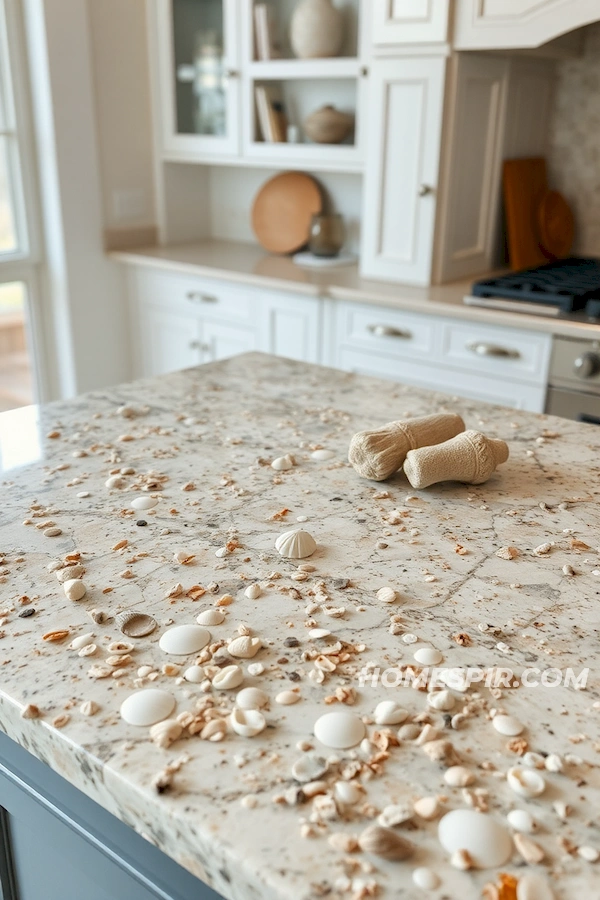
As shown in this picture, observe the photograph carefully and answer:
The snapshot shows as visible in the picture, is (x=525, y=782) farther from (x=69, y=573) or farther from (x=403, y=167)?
(x=403, y=167)

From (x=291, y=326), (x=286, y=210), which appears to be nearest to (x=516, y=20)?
(x=291, y=326)

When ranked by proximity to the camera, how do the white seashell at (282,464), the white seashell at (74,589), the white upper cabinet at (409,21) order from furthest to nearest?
1. the white upper cabinet at (409,21)
2. the white seashell at (282,464)
3. the white seashell at (74,589)

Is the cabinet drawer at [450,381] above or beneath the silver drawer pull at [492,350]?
beneath

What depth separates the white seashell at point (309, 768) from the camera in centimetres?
66

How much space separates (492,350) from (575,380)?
26cm

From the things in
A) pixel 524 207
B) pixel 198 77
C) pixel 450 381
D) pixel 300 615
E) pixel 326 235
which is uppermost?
pixel 198 77

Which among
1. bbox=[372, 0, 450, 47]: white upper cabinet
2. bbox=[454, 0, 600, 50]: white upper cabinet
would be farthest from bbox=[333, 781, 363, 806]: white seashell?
bbox=[372, 0, 450, 47]: white upper cabinet

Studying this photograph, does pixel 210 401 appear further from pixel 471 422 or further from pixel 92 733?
pixel 92 733

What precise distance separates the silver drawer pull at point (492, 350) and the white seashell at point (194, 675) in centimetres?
178

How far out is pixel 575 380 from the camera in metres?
2.24

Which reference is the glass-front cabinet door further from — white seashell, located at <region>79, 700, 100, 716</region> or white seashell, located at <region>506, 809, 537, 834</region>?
white seashell, located at <region>506, 809, 537, 834</region>

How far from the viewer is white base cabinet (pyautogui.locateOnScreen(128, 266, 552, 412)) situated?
238 cm

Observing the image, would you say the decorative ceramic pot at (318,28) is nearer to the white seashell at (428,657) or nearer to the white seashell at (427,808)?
the white seashell at (428,657)

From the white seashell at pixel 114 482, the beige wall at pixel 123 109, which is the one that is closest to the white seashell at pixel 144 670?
the white seashell at pixel 114 482
